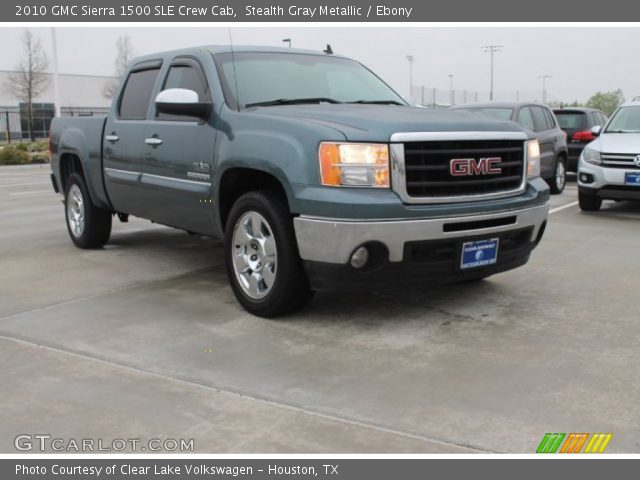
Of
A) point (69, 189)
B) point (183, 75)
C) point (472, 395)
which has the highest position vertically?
point (183, 75)

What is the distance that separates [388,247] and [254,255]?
1042 millimetres

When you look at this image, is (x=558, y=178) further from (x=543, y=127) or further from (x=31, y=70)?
(x=31, y=70)

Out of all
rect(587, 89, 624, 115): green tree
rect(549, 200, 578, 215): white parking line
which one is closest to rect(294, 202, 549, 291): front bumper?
rect(549, 200, 578, 215): white parking line

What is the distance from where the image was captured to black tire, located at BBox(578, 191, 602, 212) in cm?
996

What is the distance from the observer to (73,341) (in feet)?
14.5

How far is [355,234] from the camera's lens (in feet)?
13.9

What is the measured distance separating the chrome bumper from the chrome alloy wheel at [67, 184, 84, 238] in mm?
3782

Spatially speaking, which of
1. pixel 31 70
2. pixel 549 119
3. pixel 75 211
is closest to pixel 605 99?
pixel 31 70

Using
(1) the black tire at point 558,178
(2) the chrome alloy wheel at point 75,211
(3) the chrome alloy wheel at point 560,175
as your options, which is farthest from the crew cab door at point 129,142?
(3) the chrome alloy wheel at point 560,175

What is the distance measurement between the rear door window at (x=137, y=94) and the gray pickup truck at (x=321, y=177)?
0.43 ft

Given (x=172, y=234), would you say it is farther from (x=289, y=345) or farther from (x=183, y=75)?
(x=289, y=345)

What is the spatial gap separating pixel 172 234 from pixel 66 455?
569 cm

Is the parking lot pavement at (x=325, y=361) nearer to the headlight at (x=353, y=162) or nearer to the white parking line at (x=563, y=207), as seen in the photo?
the headlight at (x=353, y=162)

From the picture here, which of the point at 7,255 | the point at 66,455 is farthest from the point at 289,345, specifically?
the point at 7,255
